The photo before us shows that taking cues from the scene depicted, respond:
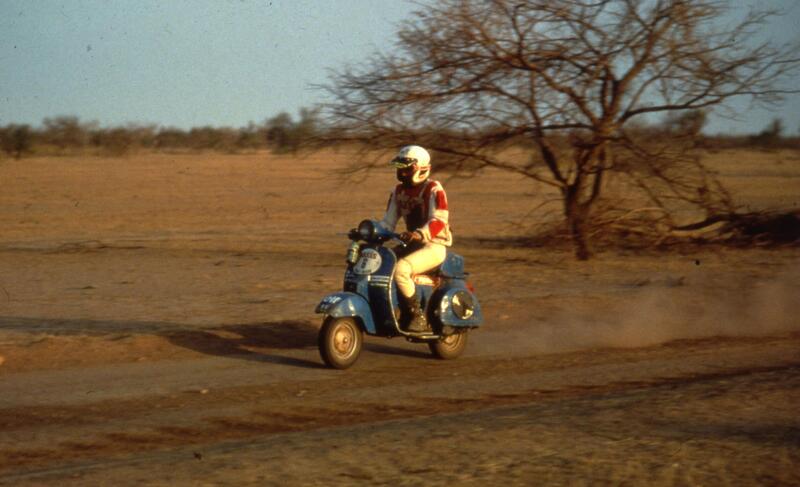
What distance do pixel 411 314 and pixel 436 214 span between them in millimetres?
1071

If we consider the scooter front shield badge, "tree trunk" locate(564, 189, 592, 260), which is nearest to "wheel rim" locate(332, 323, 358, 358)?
the scooter front shield badge

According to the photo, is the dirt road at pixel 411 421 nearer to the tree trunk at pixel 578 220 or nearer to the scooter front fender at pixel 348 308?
the scooter front fender at pixel 348 308

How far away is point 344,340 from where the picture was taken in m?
10.4

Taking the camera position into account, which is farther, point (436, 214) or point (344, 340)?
point (436, 214)

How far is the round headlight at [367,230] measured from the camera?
404 inches

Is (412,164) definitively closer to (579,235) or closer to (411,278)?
(411,278)

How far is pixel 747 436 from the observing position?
23.7 ft

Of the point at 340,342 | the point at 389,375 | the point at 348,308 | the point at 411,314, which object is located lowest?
the point at 389,375

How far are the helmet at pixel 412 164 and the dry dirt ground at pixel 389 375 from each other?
198 centimetres

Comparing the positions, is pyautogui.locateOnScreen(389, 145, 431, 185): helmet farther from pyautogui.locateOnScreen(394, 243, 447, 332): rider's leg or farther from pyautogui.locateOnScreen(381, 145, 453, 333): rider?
pyautogui.locateOnScreen(394, 243, 447, 332): rider's leg

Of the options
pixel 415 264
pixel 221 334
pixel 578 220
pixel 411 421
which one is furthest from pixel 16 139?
pixel 411 421

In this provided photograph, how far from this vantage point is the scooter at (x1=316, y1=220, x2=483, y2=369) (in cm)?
1023

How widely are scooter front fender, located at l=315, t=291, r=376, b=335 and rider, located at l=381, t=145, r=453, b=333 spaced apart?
425 millimetres

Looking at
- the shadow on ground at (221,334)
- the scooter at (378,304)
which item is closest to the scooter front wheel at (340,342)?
the scooter at (378,304)
